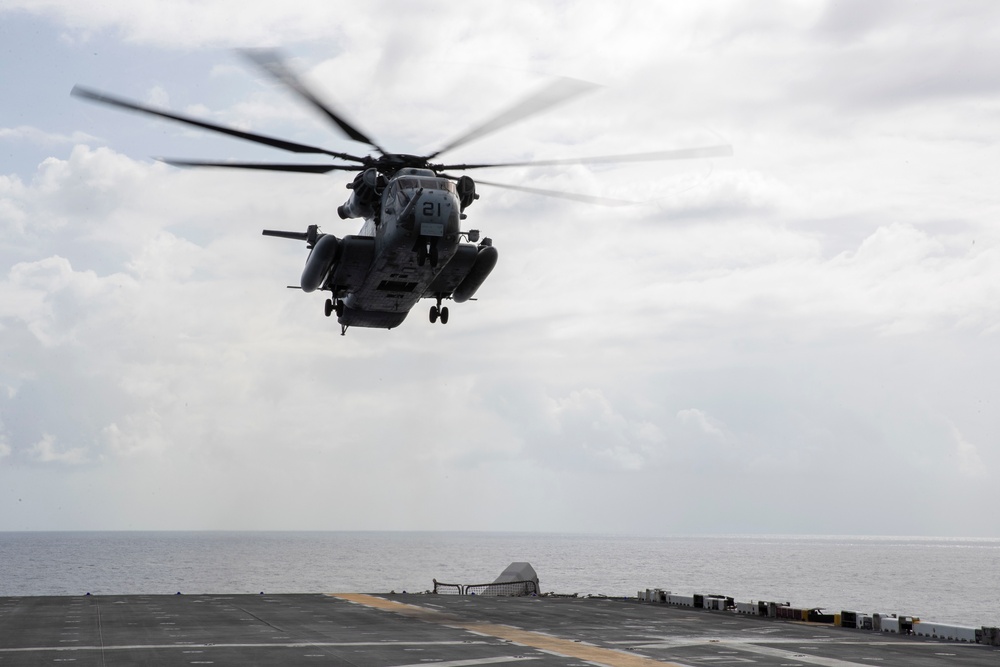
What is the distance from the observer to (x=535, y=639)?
30.9m

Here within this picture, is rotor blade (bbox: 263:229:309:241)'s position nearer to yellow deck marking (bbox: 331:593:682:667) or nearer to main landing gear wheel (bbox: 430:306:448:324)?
main landing gear wheel (bbox: 430:306:448:324)

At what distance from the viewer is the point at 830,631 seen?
35.2m

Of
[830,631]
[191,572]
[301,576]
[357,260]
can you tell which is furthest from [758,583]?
[357,260]

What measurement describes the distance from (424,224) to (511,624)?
52.0 feet

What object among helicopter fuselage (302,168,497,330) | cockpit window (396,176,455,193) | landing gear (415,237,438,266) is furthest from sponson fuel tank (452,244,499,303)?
cockpit window (396,176,455,193)

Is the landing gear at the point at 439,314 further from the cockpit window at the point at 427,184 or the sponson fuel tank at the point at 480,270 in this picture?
the cockpit window at the point at 427,184

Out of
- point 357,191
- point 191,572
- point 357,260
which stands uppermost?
point 357,191

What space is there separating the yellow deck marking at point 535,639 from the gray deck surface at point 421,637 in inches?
1.8

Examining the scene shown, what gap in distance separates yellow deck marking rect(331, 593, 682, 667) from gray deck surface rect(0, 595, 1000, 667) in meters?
0.05

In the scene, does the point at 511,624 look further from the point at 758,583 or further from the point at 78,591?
the point at 758,583

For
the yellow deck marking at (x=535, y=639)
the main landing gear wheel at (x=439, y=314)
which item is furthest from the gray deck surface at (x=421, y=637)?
the main landing gear wheel at (x=439, y=314)

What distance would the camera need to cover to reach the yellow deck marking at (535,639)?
84.4 feet

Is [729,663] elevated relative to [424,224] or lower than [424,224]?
lower

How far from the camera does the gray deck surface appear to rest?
2605 cm
